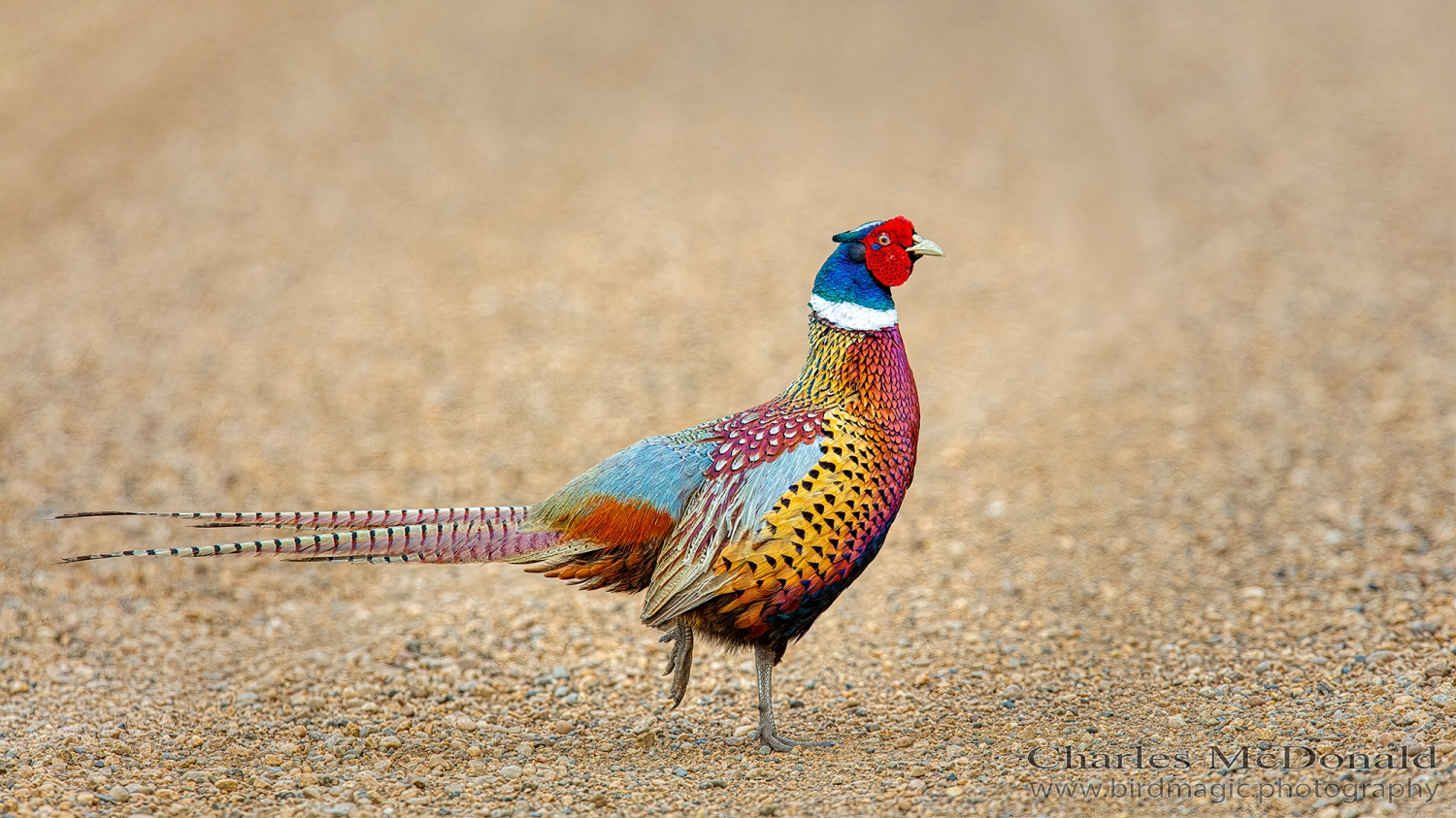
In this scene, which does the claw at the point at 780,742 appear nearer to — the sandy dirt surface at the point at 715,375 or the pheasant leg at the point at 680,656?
the sandy dirt surface at the point at 715,375

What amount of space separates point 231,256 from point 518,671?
6.94 meters

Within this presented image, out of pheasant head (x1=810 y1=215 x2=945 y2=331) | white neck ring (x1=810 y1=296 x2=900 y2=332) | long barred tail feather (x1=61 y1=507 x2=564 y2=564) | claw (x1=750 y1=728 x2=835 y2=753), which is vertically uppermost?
pheasant head (x1=810 y1=215 x2=945 y2=331)

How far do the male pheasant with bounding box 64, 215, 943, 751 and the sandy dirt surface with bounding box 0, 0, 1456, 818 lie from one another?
0.67 meters

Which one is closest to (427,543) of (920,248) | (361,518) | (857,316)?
(361,518)

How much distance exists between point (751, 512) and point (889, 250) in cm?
113

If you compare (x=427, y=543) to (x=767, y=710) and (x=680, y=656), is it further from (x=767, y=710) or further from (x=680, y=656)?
(x=767, y=710)

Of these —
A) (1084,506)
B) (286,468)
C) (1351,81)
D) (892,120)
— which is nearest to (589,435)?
(286,468)

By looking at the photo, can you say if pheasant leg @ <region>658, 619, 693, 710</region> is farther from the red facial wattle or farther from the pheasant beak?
the pheasant beak

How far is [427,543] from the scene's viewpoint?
4223 mm

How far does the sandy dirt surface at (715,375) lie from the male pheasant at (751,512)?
2.21ft

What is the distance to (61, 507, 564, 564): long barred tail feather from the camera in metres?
4.07

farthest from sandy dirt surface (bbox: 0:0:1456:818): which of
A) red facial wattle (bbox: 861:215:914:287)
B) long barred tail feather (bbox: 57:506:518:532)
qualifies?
red facial wattle (bbox: 861:215:914:287)

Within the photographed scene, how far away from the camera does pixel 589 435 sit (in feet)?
28.7

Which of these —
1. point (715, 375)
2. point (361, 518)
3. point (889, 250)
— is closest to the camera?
point (361, 518)
